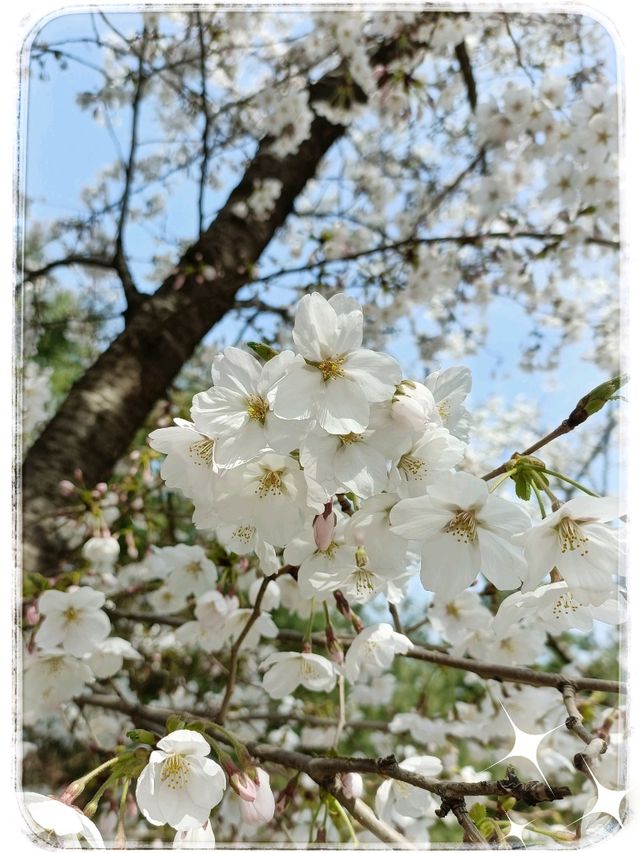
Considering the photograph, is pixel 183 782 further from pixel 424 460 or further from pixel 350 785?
pixel 424 460

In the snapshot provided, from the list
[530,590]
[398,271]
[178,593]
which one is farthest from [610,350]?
[530,590]

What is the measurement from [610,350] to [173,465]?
262 centimetres

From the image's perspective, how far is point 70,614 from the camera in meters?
1.07

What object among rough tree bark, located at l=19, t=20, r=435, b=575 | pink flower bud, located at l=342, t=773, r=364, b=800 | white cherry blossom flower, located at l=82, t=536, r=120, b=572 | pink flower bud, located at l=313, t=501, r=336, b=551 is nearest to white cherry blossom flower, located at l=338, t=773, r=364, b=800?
pink flower bud, located at l=342, t=773, r=364, b=800

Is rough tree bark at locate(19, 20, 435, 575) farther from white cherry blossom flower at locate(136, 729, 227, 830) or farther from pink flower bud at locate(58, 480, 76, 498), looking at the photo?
white cherry blossom flower at locate(136, 729, 227, 830)

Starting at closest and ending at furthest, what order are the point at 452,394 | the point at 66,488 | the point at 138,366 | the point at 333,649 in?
the point at 452,394 < the point at 333,649 < the point at 66,488 < the point at 138,366

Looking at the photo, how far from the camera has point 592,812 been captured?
2.31 ft

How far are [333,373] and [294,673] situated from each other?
54 centimetres

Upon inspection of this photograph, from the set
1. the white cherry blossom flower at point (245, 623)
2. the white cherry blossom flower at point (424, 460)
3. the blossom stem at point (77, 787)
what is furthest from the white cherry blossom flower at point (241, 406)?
the white cherry blossom flower at point (245, 623)

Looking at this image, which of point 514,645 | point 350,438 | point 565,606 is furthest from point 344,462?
point 514,645

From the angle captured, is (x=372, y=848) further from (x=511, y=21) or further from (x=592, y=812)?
(x=511, y=21)

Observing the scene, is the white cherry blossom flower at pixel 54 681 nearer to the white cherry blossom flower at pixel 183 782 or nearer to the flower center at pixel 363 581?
the white cherry blossom flower at pixel 183 782

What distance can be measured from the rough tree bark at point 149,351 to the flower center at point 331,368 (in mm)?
877

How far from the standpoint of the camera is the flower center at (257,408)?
618 mm
